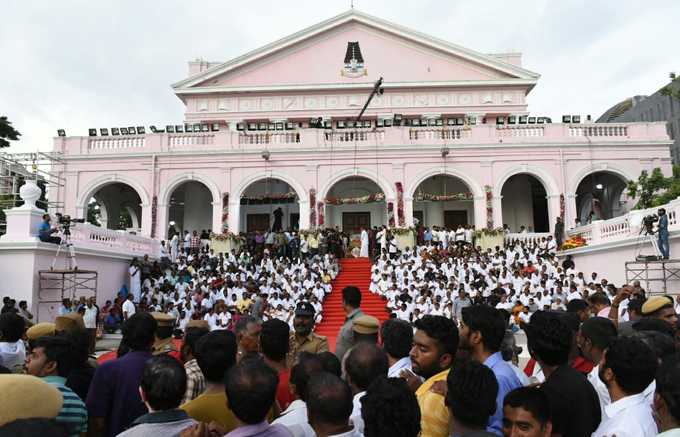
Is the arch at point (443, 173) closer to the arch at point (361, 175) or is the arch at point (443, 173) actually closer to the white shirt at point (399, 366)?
the arch at point (361, 175)

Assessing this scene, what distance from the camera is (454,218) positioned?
83.6ft

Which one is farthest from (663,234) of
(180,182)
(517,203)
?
(180,182)

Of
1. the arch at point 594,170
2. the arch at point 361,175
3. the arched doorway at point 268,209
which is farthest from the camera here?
the arched doorway at point 268,209

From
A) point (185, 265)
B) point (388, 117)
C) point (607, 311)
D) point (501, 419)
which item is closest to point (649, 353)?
point (501, 419)

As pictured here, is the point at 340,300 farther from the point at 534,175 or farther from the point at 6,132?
the point at 6,132

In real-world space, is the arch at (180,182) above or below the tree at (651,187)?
above

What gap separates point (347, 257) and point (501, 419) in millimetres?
18708

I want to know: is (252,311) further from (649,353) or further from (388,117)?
(388,117)

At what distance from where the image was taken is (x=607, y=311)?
5.97m

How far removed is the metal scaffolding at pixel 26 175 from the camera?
1955 centimetres

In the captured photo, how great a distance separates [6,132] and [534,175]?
2531 cm

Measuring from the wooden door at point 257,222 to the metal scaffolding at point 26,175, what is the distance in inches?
322

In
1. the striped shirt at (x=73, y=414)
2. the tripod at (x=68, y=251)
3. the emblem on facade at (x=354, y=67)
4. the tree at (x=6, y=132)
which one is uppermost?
the emblem on facade at (x=354, y=67)

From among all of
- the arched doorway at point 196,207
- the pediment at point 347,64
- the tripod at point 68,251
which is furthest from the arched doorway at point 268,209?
the tripod at point 68,251
